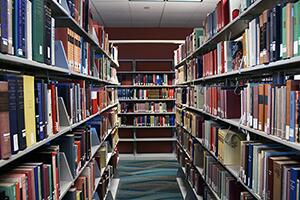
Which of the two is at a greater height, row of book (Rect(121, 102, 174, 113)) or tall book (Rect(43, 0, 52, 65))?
tall book (Rect(43, 0, 52, 65))

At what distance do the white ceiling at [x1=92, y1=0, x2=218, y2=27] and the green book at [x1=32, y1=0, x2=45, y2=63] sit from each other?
14.2 feet

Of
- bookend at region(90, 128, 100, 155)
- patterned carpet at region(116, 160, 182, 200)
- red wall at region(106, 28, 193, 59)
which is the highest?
red wall at region(106, 28, 193, 59)

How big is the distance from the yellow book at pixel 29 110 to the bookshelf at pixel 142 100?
6009 mm

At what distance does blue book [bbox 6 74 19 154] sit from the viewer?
1.29m

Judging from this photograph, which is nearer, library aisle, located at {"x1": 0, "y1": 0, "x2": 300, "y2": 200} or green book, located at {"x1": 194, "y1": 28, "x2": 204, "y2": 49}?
library aisle, located at {"x1": 0, "y1": 0, "x2": 300, "y2": 200}

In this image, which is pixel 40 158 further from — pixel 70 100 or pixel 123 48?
pixel 123 48

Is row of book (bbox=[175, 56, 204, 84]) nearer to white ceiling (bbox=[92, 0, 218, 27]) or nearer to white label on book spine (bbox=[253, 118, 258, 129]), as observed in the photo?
white ceiling (bbox=[92, 0, 218, 27])

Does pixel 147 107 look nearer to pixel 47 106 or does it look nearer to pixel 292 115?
pixel 47 106

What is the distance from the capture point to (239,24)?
2.63m

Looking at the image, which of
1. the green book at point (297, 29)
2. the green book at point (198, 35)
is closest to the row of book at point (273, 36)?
the green book at point (297, 29)

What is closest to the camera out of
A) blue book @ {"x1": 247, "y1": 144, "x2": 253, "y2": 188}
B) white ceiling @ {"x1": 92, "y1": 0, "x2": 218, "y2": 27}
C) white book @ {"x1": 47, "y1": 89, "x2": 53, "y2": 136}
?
white book @ {"x1": 47, "y1": 89, "x2": 53, "y2": 136}

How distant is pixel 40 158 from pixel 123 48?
6.41 meters

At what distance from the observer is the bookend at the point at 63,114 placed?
7.34ft

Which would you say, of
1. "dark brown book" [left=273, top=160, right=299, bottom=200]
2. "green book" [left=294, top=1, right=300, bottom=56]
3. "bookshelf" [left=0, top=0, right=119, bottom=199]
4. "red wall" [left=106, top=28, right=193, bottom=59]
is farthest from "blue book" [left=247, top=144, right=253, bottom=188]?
"red wall" [left=106, top=28, right=193, bottom=59]
